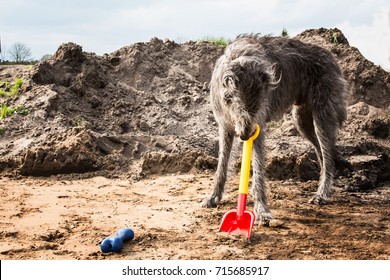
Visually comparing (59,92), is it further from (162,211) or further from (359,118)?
(359,118)

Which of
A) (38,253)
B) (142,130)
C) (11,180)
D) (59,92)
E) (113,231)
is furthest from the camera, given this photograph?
(59,92)

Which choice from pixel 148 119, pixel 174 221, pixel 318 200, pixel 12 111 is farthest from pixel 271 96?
pixel 12 111

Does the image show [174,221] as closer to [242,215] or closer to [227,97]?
[242,215]

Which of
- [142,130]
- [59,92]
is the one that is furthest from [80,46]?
[142,130]

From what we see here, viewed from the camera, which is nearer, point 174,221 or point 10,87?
point 174,221

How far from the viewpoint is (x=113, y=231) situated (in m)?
5.43

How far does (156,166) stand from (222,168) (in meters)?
2.05

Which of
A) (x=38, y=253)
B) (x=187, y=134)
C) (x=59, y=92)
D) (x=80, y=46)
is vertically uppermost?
(x=80, y=46)

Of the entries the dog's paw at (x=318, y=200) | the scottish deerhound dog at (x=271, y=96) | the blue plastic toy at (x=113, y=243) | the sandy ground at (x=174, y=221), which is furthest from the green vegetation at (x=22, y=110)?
the blue plastic toy at (x=113, y=243)

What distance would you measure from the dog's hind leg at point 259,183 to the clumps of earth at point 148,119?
1.84 metres

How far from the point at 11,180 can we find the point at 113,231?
3.42 meters

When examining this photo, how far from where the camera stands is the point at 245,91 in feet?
17.4

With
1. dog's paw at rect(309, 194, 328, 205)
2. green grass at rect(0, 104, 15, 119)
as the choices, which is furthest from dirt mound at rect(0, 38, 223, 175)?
dog's paw at rect(309, 194, 328, 205)

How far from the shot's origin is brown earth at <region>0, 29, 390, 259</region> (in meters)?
5.18
